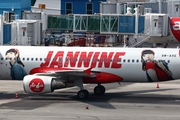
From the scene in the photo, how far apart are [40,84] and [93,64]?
4.22 m

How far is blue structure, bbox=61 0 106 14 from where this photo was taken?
84.9m

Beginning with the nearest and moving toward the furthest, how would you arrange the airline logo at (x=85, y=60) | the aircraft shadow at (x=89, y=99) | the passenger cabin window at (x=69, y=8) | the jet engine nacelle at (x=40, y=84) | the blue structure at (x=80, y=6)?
the aircraft shadow at (x=89, y=99) → the jet engine nacelle at (x=40, y=84) → the airline logo at (x=85, y=60) → the blue structure at (x=80, y=6) → the passenger cabin window at (x=69, y=8)

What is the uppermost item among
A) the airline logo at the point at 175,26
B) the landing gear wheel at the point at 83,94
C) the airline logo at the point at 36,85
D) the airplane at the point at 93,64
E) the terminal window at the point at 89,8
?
the terminal window at the point at 89,8

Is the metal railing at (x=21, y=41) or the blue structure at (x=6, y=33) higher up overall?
the blue structure at (x=6, y=33)

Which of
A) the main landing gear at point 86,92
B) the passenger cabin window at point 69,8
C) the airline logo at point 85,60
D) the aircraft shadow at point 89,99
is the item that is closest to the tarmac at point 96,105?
the aircraft shadow at point 89,99

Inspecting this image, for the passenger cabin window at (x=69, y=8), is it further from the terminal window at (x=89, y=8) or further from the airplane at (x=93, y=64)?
the airplane at (x=93, y=64)

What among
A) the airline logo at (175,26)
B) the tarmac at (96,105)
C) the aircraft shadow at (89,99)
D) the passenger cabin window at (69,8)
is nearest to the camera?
the tarmac at (96,105)

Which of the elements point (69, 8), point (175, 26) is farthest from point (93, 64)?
point (69, 8)

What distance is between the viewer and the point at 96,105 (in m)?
34.3

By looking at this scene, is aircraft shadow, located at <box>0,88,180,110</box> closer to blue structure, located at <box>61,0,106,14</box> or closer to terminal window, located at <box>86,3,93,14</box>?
blue structure, located at <box>61,0,106,14</box>

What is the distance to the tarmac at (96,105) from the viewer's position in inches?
1190

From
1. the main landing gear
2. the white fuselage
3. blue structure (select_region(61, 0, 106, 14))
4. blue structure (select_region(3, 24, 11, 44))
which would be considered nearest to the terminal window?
blue structure (select_region(61, 0, 106, 14))

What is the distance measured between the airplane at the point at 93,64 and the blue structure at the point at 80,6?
47.5m

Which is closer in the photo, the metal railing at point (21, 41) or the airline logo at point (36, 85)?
the airline logo at point (36, 85)
